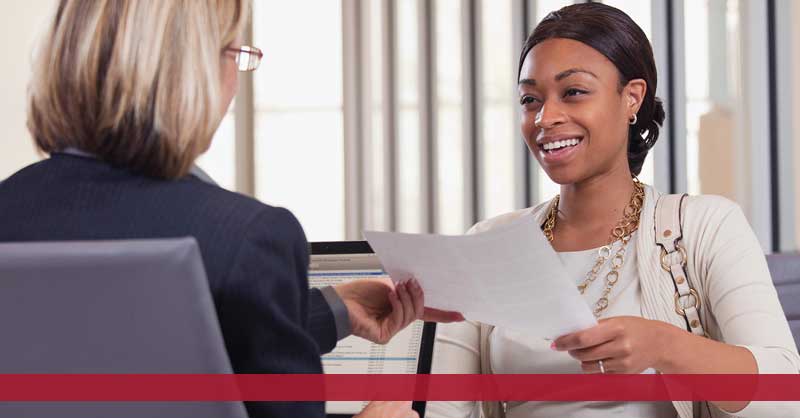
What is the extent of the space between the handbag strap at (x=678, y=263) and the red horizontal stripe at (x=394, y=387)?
0.38 ft

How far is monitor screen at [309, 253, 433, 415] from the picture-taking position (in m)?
1.47

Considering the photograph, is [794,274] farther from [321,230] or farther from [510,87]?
[321,230]

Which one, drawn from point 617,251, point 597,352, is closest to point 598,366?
point 597,352

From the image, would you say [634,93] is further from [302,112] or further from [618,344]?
[302,112]

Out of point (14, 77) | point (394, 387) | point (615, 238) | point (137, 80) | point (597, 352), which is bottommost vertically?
point (394, 387)

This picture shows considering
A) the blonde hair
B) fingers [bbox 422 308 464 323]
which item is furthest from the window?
the blonde hair

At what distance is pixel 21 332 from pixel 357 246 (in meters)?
0.80

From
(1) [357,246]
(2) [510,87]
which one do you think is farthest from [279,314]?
(2) [510,87]

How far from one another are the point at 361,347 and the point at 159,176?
2.41 ft

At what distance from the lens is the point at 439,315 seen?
1377 mm

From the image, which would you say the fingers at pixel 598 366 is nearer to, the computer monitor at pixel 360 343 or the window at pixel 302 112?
the computer monitor at pixel 360 343

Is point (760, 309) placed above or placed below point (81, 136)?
below

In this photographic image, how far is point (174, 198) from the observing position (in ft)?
2.73

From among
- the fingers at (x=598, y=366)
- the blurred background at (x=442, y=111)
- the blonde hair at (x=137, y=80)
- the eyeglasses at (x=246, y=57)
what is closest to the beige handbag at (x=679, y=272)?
the fingers at (x=598, y=366)
